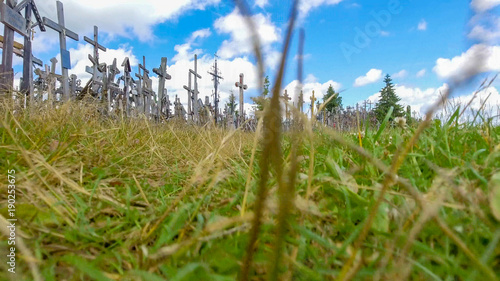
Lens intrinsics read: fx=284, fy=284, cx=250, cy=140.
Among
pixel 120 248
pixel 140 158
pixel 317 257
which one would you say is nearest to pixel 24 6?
pixel 140 158

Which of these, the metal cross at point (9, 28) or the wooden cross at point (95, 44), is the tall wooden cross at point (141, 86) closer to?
the wooden cross at point (95, 44)

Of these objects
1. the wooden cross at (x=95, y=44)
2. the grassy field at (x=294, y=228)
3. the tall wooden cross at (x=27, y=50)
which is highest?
the wooden cross at (x=95, y=44)

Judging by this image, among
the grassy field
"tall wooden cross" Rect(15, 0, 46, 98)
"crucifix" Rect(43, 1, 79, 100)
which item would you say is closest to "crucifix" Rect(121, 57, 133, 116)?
"crucifix" Rect(43, 1, 79, 100)

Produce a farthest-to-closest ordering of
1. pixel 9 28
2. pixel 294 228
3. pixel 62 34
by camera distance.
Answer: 1. pixel 62 34
2. pixel 9 28
3. pixel 294 228

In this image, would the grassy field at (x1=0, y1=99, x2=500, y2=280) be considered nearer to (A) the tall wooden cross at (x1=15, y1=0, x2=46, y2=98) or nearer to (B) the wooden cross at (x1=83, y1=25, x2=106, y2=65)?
(A) the tall wooden cross at (x1=15, y1=0, x2=46, y2=98)

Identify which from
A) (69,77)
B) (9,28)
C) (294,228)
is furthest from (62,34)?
(294,228)

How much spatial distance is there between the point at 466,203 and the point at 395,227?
271 millimetres

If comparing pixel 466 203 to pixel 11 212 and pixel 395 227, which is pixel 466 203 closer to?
pixel 395 227

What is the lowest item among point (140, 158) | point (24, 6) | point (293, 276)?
point (293, 276)

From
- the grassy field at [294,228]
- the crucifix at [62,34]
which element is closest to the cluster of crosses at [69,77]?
the crucifix at [62,34]

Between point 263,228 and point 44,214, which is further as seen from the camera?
point 44,214

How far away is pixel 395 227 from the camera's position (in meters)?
0.93

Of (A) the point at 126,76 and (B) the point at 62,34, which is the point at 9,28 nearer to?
(B) the point at 62,34

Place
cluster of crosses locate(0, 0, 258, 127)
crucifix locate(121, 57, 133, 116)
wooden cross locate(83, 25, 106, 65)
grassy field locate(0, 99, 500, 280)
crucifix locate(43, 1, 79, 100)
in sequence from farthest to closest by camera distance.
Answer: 1. crucifix locate(121, 57, 133, 116)
2. wooden cross locate(83, 25, 106, 65)
3. crucifix locate(43, 1, 79, 100)
4. cluster of crosses locate(0, 0, 258, 127)
5. grassy field locate(0, 99, 500, 280)
